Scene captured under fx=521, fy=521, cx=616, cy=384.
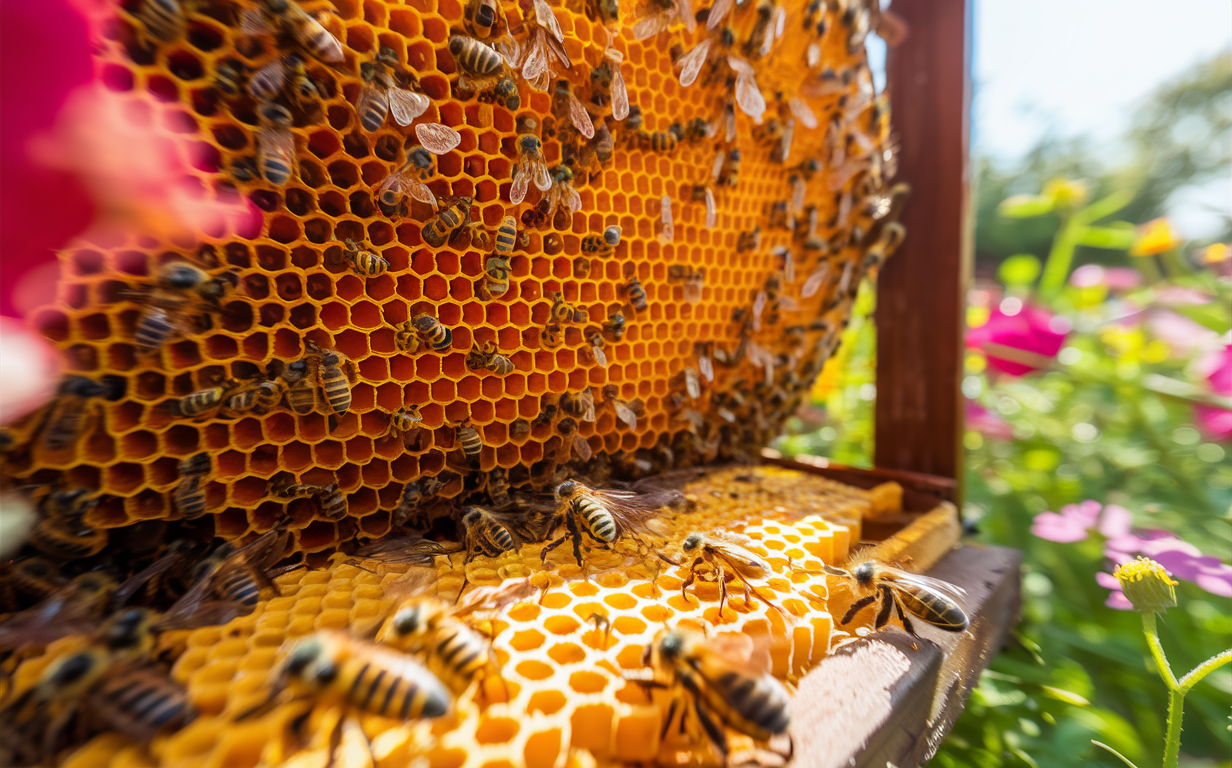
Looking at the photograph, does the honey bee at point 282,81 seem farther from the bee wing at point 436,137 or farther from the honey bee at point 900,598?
the honey bee at point 900,598

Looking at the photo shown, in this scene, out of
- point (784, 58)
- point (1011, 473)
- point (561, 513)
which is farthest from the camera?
point (1011, 473)

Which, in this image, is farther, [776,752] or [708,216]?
[708,216]

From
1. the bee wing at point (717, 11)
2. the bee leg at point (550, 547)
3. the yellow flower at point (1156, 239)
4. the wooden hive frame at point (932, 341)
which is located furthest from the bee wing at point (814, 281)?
the yellow flower at point (1156, 239)

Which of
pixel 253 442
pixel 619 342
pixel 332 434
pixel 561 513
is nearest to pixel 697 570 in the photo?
pixel 561 513

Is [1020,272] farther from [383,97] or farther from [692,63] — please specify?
[383,97]

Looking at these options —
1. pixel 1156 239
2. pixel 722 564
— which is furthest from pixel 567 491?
pixel 1156 239

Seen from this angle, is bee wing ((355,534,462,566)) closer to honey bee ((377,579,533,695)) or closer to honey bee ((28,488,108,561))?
honey bee ((377,579,533,695))

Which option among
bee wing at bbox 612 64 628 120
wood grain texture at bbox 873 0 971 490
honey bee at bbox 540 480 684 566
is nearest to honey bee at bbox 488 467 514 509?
honey bee at bbox 540 480 684 566

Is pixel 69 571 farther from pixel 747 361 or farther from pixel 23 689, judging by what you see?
pixel 747 361

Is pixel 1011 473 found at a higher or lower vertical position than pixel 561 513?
lower
